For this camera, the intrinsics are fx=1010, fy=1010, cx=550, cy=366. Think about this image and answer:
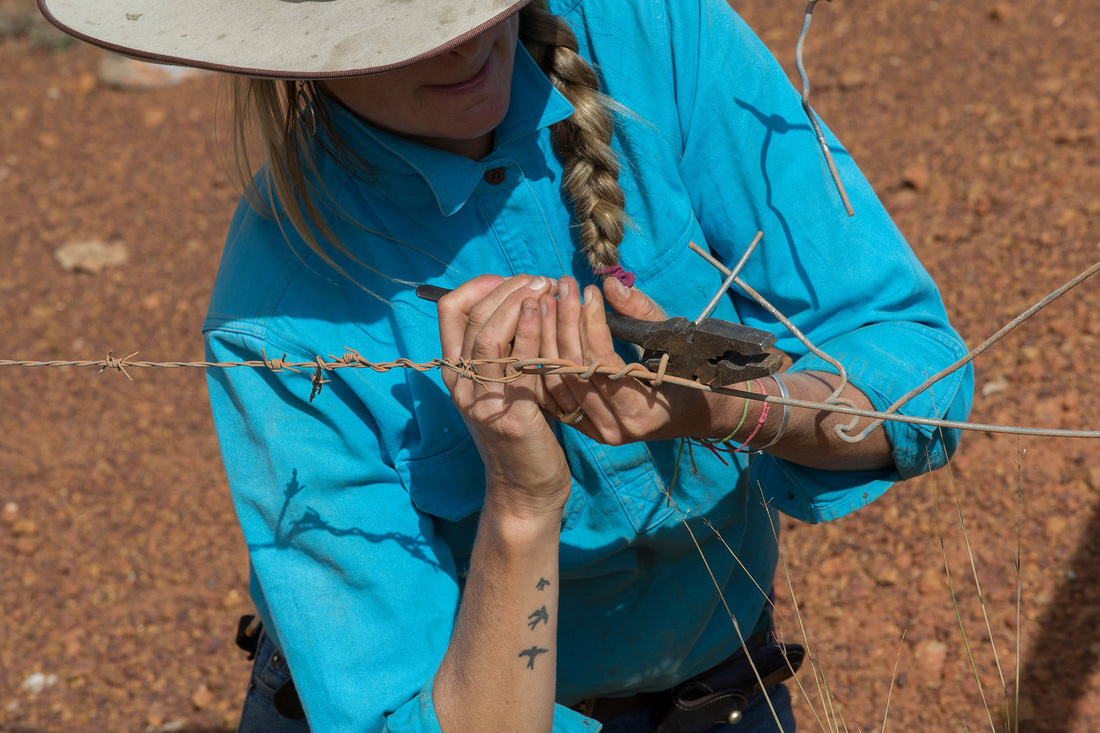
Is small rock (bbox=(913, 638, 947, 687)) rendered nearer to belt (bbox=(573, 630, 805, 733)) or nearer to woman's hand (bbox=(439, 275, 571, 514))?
belt (bbox=(573, 630, 805, 733))

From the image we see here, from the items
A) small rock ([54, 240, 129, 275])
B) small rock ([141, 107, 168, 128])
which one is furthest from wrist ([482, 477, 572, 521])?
small rock ([141, 107, 168, 128])

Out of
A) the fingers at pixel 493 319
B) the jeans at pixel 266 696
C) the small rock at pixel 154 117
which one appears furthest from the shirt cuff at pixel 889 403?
the small rock at pixel 154 117

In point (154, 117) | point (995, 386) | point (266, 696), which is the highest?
point (266, 696)

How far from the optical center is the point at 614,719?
200cm

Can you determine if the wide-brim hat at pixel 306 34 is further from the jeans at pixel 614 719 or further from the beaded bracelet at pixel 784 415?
the jeans at pixel 614 719

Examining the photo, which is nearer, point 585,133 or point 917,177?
point 585,133

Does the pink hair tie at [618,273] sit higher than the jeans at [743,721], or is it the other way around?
the pink hair tie at [618,273]

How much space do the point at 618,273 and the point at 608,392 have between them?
1.04ft

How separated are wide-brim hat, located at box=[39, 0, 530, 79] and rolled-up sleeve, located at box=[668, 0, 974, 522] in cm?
46

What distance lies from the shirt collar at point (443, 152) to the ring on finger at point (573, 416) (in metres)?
0.38

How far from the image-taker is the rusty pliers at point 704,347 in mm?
1185

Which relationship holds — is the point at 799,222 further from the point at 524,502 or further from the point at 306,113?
the point at 306,113

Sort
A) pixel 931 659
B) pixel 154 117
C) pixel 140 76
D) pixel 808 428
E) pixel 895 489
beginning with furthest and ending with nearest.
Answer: pixel 140 76, pixel 154 117, pixel 895 489, pixel 931 659, pixel 808 428

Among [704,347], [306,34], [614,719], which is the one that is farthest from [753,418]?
[614,719]
